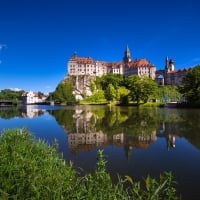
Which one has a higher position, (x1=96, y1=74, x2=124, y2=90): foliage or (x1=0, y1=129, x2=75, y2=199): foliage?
(x1=96, y1=74, x2=124, y2=90): foliage

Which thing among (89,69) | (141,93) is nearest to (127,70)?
(89,69)

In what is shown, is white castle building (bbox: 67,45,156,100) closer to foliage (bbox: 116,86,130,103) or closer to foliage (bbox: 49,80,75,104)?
foliage (bbox: 49,80,75,104)

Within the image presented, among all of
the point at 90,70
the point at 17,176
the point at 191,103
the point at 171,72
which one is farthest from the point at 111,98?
the point at 17,176

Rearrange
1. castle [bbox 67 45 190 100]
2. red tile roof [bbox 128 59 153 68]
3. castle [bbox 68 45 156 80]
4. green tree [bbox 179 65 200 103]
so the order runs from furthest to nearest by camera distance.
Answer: red tile roof [bbox 128 59 153 68] < castle [bbox 68 45 156 80] < castle [bbox 67 45 190 100] < green tree [bbox 179 65 200 103]

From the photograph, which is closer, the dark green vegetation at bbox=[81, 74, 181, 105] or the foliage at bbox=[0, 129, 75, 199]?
the foliage at bbox=[0, 129, 75, 199]

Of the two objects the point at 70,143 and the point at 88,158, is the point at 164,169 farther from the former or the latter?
the point at 70,143

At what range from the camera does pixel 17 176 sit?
253 inches

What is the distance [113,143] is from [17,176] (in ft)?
36.3

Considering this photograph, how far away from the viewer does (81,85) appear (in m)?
165

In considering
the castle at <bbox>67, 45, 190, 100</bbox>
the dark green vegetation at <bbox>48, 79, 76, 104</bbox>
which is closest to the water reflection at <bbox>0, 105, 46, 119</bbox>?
the dark green vegetation at <bbox>48, 79, 76, 104</bbox>

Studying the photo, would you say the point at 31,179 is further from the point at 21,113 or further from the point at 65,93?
the point at 65,93

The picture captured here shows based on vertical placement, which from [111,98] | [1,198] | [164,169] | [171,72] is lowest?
[164,169]

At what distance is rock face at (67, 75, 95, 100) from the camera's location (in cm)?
16105

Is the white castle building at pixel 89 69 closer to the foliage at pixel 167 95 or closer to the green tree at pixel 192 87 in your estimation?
the foliage at pixel 167 95
